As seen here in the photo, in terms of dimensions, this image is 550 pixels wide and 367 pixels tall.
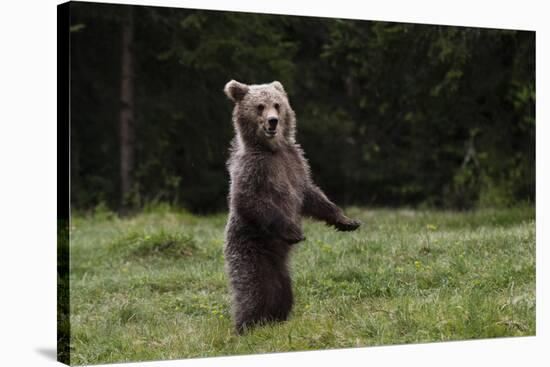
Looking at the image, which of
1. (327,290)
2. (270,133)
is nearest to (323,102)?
(327,290)

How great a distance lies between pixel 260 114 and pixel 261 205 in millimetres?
Answer: 731

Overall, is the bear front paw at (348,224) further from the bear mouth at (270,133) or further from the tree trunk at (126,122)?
the tree trunk at (126,122)

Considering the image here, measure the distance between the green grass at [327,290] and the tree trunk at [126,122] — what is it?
293 cm

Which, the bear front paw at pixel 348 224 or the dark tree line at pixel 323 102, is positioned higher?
the dark tree line at pixel 323 102

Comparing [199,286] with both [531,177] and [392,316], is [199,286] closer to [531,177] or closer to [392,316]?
[392,316]

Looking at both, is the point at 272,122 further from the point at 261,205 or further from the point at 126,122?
the point at 126,122

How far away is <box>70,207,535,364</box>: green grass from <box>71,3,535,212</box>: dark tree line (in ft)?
3.93

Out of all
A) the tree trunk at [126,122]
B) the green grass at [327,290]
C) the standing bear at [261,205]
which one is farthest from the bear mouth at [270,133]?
the tree trunk at [126,122]

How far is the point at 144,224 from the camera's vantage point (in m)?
11.2

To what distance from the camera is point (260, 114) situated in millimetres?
7277

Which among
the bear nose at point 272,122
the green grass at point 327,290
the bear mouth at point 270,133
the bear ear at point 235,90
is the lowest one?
the green grass at point 327,290

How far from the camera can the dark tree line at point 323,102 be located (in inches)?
376

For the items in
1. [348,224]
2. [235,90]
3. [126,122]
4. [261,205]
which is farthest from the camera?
[126,122]

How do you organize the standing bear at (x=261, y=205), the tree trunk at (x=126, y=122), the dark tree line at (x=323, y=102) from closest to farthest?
the standing bear at (x=261, y=205), the dark tree line at (x=323, y=102), the tree trunk at (x=126, y=122)
